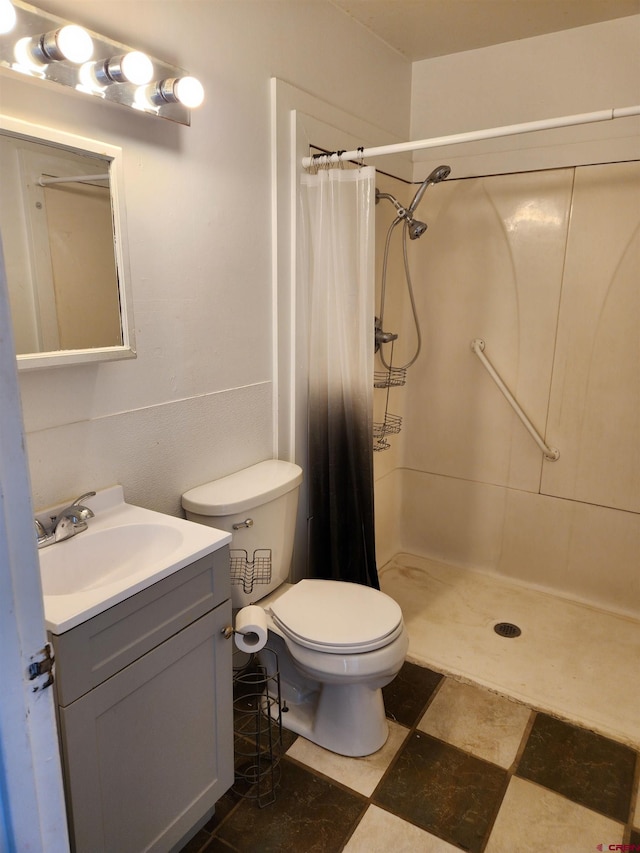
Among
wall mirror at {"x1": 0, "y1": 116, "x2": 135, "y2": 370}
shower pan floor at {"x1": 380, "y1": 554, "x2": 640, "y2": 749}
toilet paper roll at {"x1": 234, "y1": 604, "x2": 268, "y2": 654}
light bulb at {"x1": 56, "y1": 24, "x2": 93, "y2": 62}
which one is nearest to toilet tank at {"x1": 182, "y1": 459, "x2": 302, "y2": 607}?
toilet paper roll at {"x1": 234, "y1": 604, "x2": 268, "y2": 654}

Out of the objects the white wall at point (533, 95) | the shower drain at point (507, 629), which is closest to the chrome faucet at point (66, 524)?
the shower drain at point (507, 629)

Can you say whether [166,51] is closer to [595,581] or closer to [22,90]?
[22,90]

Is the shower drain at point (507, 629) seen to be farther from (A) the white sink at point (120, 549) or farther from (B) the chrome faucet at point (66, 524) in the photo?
(B) the chrome faucet at point (66, 524)

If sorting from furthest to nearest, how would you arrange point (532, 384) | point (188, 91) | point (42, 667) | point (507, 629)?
point (532, 384), point (507, 629), point (188, 91), point (42, 667)

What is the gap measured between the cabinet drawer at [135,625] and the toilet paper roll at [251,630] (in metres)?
0.15

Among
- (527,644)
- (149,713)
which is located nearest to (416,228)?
(527,644)

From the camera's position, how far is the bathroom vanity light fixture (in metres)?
1.24

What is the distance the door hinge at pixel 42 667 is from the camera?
0.68m

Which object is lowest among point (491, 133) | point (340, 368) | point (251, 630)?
point (251, 630)

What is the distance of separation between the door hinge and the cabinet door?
0.48m

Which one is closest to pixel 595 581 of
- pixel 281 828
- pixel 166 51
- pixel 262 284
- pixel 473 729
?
pixel 473 729

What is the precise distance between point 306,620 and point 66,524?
790 mm

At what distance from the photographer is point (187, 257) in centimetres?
178

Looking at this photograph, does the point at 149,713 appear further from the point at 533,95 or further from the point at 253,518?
the point at 533,95
